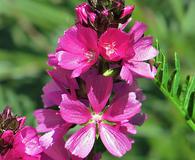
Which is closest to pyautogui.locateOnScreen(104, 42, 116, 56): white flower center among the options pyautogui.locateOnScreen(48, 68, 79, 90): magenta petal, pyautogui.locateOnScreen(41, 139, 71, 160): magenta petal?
pyautogui.locateOnScreen(48, 68, 79, 90): magenta petal

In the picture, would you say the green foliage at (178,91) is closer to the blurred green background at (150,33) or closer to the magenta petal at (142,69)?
the magenta petal at (142,69)

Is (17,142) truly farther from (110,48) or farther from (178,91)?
(178,91)

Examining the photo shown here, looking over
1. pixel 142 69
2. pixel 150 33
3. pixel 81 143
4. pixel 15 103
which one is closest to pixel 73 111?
pixel 81 143

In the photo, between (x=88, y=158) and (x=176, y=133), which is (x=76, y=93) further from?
(x=176, y=133)

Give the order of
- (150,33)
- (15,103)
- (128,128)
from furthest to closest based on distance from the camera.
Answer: (150,33) < (15,103) < (128,128)

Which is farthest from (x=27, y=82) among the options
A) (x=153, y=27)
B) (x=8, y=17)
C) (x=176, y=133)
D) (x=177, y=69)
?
(x=177, y=69)

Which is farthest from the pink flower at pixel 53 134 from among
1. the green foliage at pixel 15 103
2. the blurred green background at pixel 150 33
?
the blurred green background at pixel 150 33

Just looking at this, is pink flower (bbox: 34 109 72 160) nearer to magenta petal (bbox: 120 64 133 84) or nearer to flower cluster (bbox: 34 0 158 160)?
flower cluster (bbox: 34 0 158 160)

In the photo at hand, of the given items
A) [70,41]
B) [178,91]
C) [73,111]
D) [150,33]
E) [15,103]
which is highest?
[70,41]
